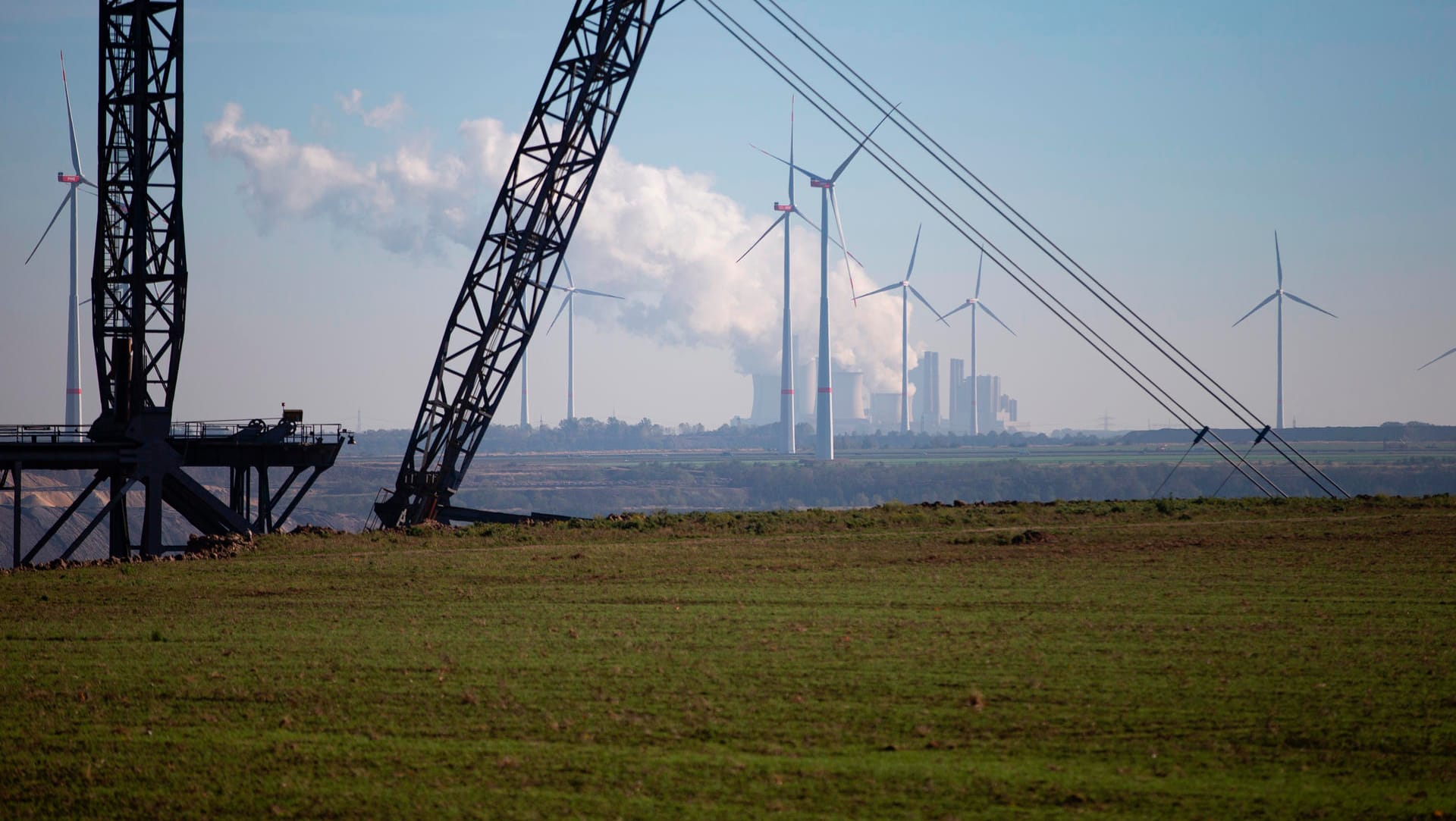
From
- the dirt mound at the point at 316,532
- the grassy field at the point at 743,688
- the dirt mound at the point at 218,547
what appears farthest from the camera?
the dirt mound at the point at 316,532

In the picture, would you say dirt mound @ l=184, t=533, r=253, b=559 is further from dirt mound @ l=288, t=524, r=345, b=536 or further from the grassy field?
the grassy field

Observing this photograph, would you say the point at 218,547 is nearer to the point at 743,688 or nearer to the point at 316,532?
the point at 316,532

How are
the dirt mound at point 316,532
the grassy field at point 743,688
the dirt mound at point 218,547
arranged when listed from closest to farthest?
the grassy field at point 743,688
the dirt mound at point 218,547
the dirt mound at point 316,532

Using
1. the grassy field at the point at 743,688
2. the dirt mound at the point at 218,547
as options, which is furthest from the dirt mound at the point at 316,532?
the grassy field at the point at 743,688

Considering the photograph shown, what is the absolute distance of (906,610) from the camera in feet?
68.9

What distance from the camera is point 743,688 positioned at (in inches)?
587

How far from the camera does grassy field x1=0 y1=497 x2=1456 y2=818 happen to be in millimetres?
11156

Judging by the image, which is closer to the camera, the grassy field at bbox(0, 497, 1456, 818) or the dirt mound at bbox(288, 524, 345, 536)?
the grassy field at bbox(0, 497, 1456, 818)

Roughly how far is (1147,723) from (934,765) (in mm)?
2805

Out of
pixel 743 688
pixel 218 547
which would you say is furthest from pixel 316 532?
pixel 743 688

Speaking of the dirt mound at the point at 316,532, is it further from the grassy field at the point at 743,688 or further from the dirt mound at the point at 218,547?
the grassy field at the point at 743,688

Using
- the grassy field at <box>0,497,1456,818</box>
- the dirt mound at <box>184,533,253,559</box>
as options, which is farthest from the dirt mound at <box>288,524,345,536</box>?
the grassy field at <box>0,497,1456,818</box>

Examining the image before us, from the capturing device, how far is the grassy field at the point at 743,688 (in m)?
11.2

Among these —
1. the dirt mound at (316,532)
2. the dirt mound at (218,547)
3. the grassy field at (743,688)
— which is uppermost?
the dirt mound at (316,532)
